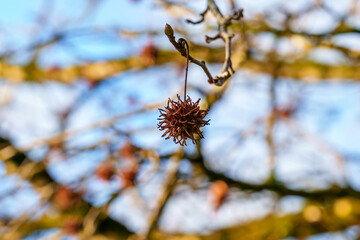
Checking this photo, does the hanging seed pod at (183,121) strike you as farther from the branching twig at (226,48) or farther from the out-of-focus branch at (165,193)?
the out-of-focus branch at (165,193)

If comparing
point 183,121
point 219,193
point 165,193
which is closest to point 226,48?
point 183,121

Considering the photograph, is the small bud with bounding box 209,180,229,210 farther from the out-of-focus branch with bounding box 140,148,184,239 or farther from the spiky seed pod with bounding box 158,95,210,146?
the spiky seed pod with bounding box 158,95,210,146

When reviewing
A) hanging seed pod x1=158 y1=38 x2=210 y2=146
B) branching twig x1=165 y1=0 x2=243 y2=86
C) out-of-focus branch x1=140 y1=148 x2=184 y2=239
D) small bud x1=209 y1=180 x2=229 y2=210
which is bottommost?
small bud x1=209 y1=180 x2=229 y2=210

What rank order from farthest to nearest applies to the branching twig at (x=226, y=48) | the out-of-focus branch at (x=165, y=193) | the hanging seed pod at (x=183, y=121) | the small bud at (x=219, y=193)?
1. the small bud at (x=219, y=193)
2. the out-of-focus branch at (x=165, y=193)
3. the hanging seed pod at (x=183, y=121)
4. the branching twig at (x=226, y=48)

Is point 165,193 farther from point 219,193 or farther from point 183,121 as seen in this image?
point 183,121

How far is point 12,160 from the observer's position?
3.40 meters

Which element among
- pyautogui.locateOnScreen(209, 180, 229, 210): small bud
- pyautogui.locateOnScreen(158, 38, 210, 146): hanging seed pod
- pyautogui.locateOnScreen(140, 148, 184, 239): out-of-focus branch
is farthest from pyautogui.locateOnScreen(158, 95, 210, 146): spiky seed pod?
pyautogui.locateOnScreen(209, 180, 229, 210): small bud

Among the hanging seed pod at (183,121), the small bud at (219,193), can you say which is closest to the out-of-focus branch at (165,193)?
the small bud at (219,193)

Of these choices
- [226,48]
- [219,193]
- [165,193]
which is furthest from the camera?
[219,193]

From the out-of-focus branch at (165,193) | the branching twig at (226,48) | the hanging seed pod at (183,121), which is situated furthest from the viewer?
the out-of-focus branch at (165,193)

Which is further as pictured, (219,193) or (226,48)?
(219,193)

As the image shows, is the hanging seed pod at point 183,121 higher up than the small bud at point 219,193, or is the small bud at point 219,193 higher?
the hanging seed pod at point 183,121

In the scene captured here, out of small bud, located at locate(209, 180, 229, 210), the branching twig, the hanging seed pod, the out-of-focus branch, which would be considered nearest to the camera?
the branching twig

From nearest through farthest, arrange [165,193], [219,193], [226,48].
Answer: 1. [226,48]
2. [165,193]
3. [219,193]
